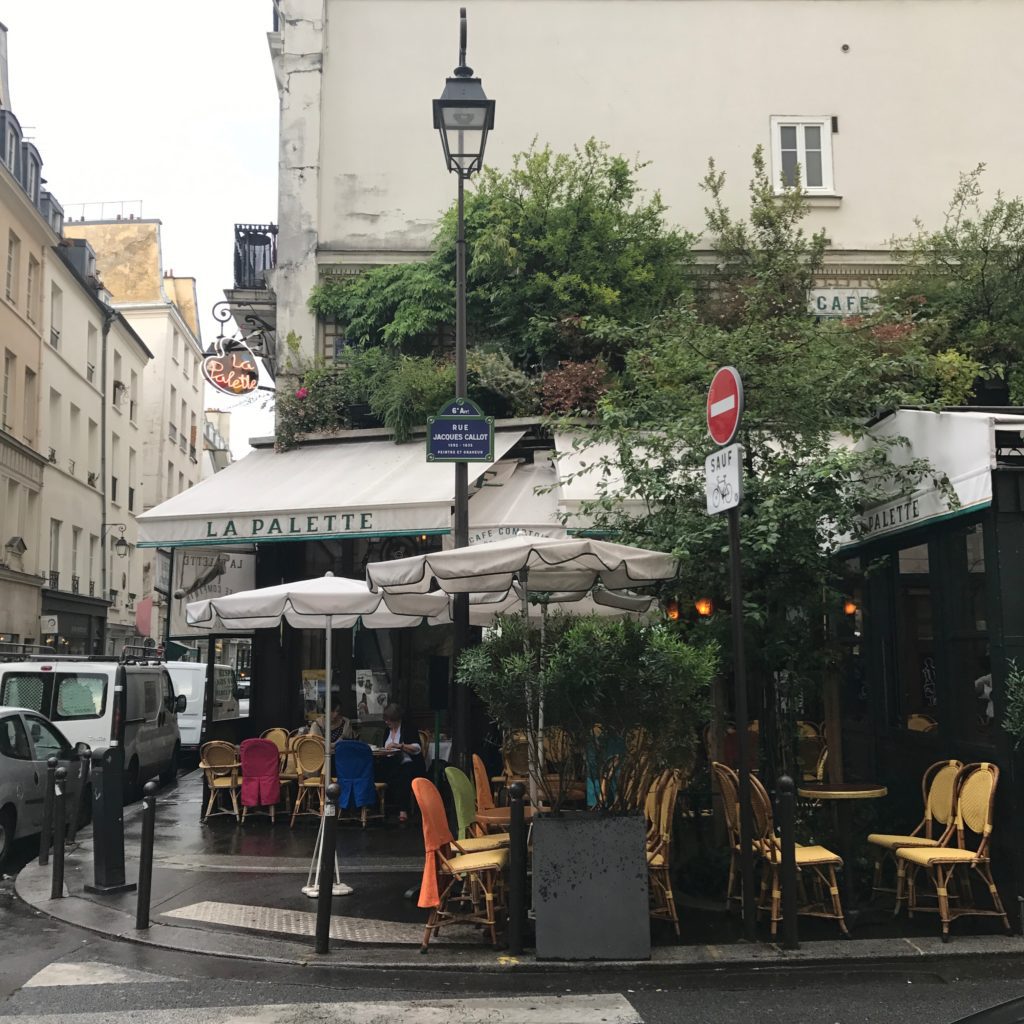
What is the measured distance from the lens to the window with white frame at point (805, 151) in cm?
1745

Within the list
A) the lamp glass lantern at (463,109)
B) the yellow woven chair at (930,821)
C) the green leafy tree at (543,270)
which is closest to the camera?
the yellow woven chair at (930,821)

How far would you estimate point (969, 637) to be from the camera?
27.2 feet

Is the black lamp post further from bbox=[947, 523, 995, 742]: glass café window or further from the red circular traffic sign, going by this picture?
bbox=[947, 523, 995, 742]: glass café window

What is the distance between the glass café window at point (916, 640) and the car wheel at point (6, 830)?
8.38m

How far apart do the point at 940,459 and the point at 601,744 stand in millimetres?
3496

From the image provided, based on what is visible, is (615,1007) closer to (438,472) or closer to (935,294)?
(438,472)

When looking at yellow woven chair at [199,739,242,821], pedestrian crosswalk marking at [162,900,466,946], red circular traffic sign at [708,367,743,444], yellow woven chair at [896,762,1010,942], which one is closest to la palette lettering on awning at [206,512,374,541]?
yellow woven chair at [199,739,242,821]

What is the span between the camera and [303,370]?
54.5 feet

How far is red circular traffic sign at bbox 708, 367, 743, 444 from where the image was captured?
7070 mm

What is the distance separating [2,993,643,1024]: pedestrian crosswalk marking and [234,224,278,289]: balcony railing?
47.4ft

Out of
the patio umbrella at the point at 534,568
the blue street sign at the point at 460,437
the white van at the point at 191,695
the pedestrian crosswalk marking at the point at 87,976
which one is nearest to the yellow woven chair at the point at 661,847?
the patio umbrella at the point at 534,568

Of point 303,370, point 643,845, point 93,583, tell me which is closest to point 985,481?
point 643,845

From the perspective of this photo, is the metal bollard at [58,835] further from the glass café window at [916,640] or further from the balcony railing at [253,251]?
the balcony railing at [253,251]

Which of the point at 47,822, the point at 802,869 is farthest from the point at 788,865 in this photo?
the point at 47,822
